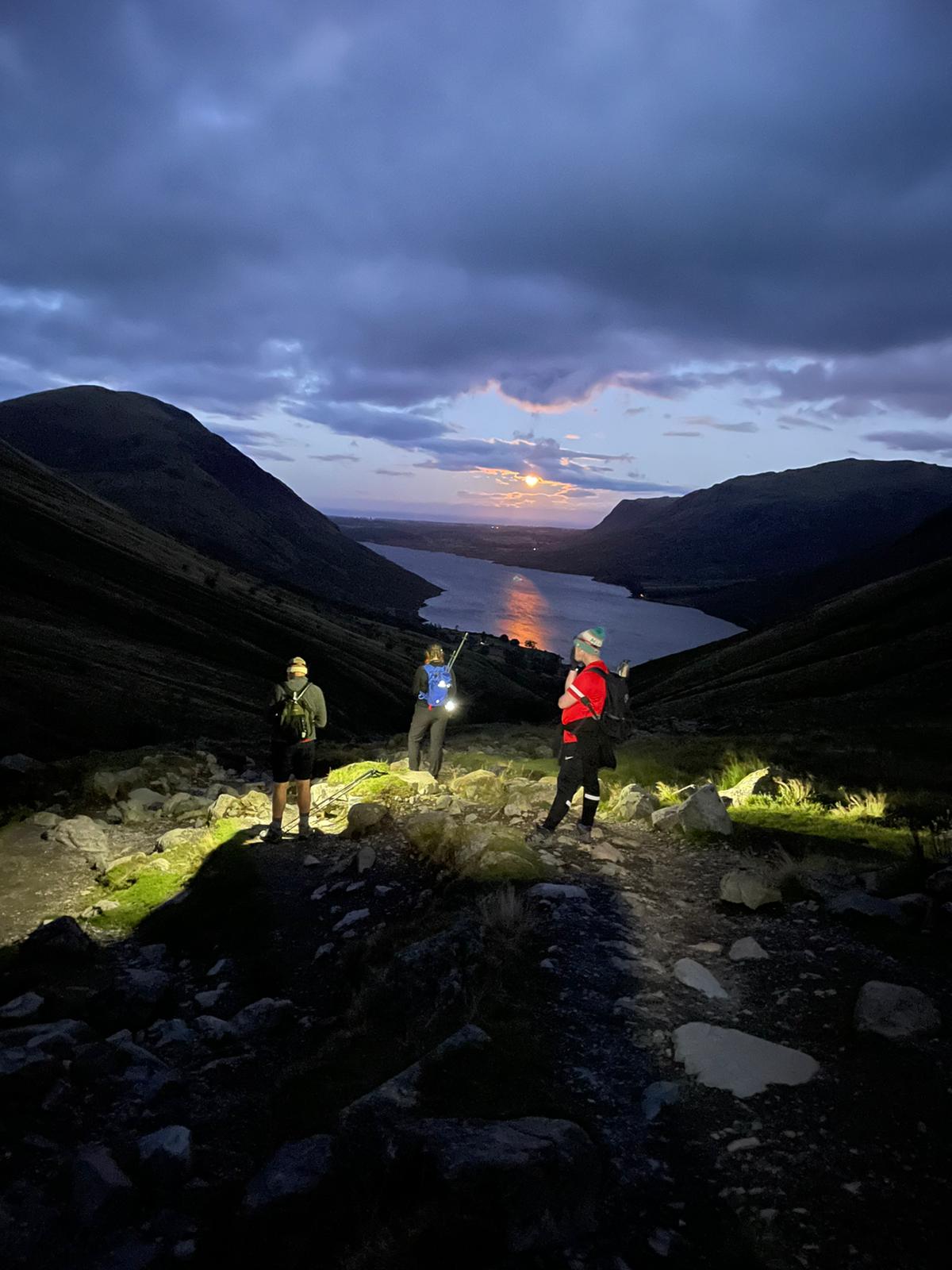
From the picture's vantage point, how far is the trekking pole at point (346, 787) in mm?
12891

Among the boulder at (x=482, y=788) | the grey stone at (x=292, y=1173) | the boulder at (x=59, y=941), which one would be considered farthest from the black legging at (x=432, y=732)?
the grey stone at (x=292, y=1173)

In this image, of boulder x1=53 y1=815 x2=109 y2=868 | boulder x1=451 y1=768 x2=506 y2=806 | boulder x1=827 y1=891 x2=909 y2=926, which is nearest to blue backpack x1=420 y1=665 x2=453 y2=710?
boulder x1=451 y1=768 x2=506 y2=806

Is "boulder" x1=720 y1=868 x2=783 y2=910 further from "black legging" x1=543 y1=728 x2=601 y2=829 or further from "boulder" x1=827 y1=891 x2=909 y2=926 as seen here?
"black legging" x1=543 y1=728 x2=601 y2=829

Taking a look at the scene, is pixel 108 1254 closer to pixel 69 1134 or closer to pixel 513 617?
pixel 69 1134

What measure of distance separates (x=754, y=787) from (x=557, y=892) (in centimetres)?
584

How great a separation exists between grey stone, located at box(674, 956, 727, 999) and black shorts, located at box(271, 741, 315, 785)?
270 inches

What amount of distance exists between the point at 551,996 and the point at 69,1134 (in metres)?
3.28

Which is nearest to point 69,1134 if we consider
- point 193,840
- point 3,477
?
point 193,840

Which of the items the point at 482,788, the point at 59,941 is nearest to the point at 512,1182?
the point at 59,941

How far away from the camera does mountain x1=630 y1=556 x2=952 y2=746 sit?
3938cm

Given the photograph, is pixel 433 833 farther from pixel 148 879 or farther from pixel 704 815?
pixel 148 879

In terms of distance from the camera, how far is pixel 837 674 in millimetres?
56781

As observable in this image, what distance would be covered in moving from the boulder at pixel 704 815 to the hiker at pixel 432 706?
566cm

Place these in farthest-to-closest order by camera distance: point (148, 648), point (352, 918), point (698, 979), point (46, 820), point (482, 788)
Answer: point (148, 648) → point (482, 788) → point (46, 820) → point (352, 918) → point (698, 979)
